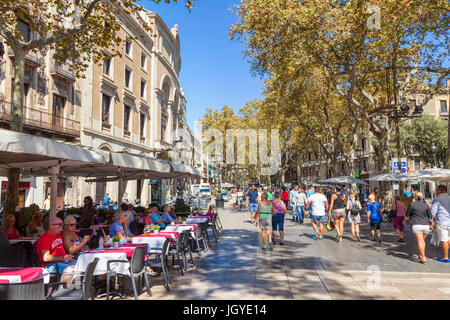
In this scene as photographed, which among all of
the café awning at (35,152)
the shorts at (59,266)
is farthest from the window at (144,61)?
the shorts at (59,266)

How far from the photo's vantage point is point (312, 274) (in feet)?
21.4

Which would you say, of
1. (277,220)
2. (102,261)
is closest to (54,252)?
(102,261)

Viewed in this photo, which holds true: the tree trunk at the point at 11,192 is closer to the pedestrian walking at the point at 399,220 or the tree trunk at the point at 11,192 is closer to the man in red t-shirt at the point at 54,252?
the man in red t-shirt at the point at 54,252

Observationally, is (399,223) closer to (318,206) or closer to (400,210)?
(400,210)

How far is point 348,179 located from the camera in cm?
2044

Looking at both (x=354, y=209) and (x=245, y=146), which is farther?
(x=245, y=146)

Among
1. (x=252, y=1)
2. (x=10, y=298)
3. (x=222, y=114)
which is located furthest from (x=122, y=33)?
(x=10, y=298)

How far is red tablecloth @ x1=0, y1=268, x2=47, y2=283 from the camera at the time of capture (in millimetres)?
3518

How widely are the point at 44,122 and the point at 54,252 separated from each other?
53.3 ft

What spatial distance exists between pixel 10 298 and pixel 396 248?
9274 mm

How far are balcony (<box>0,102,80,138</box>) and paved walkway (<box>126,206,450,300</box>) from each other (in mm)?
13582

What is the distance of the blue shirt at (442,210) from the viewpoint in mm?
7637

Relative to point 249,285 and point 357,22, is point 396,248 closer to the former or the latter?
point 249,285

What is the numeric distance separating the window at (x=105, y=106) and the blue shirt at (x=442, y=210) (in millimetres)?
21814
